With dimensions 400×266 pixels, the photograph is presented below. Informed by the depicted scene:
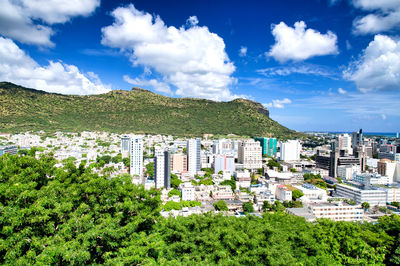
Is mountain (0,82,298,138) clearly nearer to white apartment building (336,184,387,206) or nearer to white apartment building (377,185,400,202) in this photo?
white apartment building (377,185,400,202)

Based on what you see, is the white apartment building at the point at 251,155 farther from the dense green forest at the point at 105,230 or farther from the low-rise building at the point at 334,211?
the dense green forest at the point at 105,230

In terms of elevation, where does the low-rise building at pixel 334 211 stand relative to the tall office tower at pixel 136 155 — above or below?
below

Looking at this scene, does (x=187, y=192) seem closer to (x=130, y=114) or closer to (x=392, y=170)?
(x=392, y=170)

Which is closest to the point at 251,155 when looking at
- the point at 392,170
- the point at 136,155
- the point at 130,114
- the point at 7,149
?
the point at 136,155

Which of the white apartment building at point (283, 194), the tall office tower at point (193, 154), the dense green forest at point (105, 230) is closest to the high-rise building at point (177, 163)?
the tall office tower at point (193, 154)

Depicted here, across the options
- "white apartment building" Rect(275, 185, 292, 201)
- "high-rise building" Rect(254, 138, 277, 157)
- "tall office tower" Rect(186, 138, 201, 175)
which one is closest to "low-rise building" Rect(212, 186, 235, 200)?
"white apartment building" Rect(275, 185, 292, 201)

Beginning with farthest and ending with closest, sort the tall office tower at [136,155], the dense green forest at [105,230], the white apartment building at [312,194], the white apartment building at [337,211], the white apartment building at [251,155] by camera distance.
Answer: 1. the white apartment building at [251,155]
2. the tall office tower at [136,155]
3. the white apartment building at [312,194]
4. the white apartment building at [337,211]
5. the dense green forest at [105,230]
